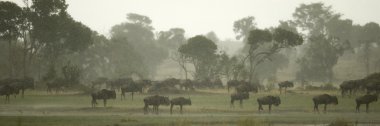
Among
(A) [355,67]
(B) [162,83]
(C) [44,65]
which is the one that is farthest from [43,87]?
(A) [355,67]

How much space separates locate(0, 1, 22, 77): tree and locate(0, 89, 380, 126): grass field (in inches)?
1133

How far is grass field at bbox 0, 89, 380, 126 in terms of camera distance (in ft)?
122

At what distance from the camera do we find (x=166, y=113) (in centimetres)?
4684

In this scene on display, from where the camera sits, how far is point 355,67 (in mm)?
132625

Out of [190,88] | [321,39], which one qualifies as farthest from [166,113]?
[321,39]

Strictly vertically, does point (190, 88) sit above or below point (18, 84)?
below

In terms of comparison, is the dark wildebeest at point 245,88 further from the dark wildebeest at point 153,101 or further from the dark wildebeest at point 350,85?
the dark wildebeest at point 153,101

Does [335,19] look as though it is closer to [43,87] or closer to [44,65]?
[44,65]

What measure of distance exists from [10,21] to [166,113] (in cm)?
4964

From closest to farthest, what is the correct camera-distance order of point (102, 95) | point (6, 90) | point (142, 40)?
point (102, 95) → point (6, 90) → point (142, 40)

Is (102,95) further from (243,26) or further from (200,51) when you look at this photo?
(243,26)

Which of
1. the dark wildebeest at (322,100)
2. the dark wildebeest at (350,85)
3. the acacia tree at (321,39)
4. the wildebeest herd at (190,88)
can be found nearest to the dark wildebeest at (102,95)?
the wildebeest herd at (190,88)

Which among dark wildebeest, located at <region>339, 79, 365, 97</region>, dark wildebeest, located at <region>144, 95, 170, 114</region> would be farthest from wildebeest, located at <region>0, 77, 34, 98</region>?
dark wildebeest, located at <region>339, 79, 365, 97</region>

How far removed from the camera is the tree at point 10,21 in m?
85.1
